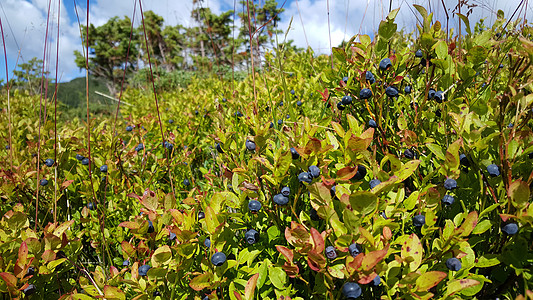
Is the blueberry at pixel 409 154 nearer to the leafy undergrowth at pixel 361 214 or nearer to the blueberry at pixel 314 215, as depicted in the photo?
the leafy undergrowth at pixel 361 214

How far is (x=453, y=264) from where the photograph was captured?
0.72m

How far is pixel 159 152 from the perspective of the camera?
2084mm

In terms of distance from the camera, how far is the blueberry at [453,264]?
711 millimetres

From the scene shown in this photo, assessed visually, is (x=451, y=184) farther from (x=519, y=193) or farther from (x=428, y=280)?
(x=428, y=280)

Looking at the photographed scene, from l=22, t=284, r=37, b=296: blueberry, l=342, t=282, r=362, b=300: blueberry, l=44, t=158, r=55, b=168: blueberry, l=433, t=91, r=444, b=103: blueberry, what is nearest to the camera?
l=342, t=282, r=362, b=300: blueberry

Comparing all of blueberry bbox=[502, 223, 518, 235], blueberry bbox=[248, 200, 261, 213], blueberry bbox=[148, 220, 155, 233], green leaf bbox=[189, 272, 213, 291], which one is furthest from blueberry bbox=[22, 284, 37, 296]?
blueberry bbox=[502, 223, 518, 235]

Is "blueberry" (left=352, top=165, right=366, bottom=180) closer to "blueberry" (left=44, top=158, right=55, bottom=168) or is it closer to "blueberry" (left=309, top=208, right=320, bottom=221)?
"blueberry" (left=309, top=208, right=320, bottom=221)

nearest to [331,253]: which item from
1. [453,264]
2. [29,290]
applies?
[453,264]

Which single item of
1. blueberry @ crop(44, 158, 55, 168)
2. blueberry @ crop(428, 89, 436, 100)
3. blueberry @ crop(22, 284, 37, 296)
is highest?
blueberry @ crop(428, 89, 436, 100)

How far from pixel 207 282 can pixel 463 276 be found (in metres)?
0.63

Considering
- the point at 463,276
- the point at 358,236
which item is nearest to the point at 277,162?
the point at 358,236

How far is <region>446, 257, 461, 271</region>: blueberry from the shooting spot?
711mm

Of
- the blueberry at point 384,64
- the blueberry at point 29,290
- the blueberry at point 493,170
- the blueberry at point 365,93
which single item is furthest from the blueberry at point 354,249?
the blueberry at point 29,290

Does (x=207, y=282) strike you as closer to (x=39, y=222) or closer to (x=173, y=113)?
(x=39, y=222)
